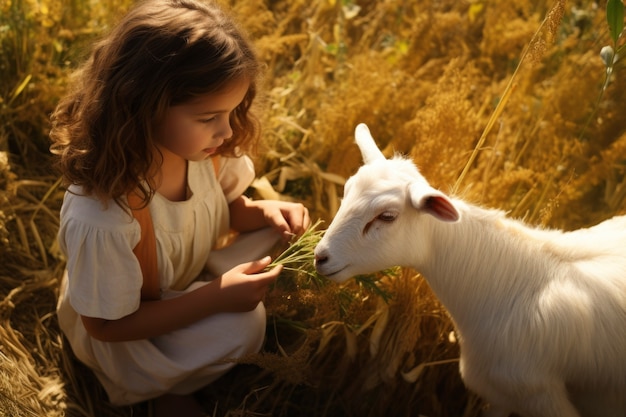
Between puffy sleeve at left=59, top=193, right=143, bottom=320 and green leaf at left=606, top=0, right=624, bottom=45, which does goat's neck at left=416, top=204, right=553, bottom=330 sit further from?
puffy sleeve at left=59, top=193, right=143, bottom=320

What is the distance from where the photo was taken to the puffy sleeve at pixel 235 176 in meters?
2.56

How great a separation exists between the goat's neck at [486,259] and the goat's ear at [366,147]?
0.87 ft

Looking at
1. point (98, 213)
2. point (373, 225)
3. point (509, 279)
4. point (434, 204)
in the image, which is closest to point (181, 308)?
point (98, 213)

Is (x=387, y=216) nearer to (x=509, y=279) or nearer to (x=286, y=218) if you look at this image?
(x=509, y=279)

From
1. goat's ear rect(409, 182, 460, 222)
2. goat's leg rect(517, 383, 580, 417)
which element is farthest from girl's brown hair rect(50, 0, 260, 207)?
goat's leg rect(517, 383, 580, 417)

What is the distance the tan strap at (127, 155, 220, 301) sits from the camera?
6.77 ft

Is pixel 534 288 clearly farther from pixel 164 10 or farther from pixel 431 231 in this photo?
pixel 164 10

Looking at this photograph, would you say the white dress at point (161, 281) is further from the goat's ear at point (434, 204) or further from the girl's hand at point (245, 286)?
the goat's ear at point (434, 204)

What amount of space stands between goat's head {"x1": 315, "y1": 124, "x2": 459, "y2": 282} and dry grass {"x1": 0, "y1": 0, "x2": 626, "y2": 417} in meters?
0.26

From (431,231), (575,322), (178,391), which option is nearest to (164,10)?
(431,231)

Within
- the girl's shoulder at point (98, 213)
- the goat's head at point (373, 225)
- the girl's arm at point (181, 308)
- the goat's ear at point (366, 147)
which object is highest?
the goat's ear at point (366, 147)

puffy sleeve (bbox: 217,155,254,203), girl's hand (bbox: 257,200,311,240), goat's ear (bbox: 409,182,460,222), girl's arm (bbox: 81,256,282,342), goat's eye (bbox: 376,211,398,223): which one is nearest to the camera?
goat's ear (bbox: 409,182,460,222)

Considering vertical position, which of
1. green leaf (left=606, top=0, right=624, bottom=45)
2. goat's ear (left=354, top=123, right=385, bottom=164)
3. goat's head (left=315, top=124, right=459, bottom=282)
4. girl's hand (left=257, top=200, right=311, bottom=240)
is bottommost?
girl's hand (left=257, top=200, right=311, bottom=240)

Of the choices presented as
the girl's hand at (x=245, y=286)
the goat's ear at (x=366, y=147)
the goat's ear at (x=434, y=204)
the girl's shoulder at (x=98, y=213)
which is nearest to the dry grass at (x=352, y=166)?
the girl's hand at (x=245, y=286)
